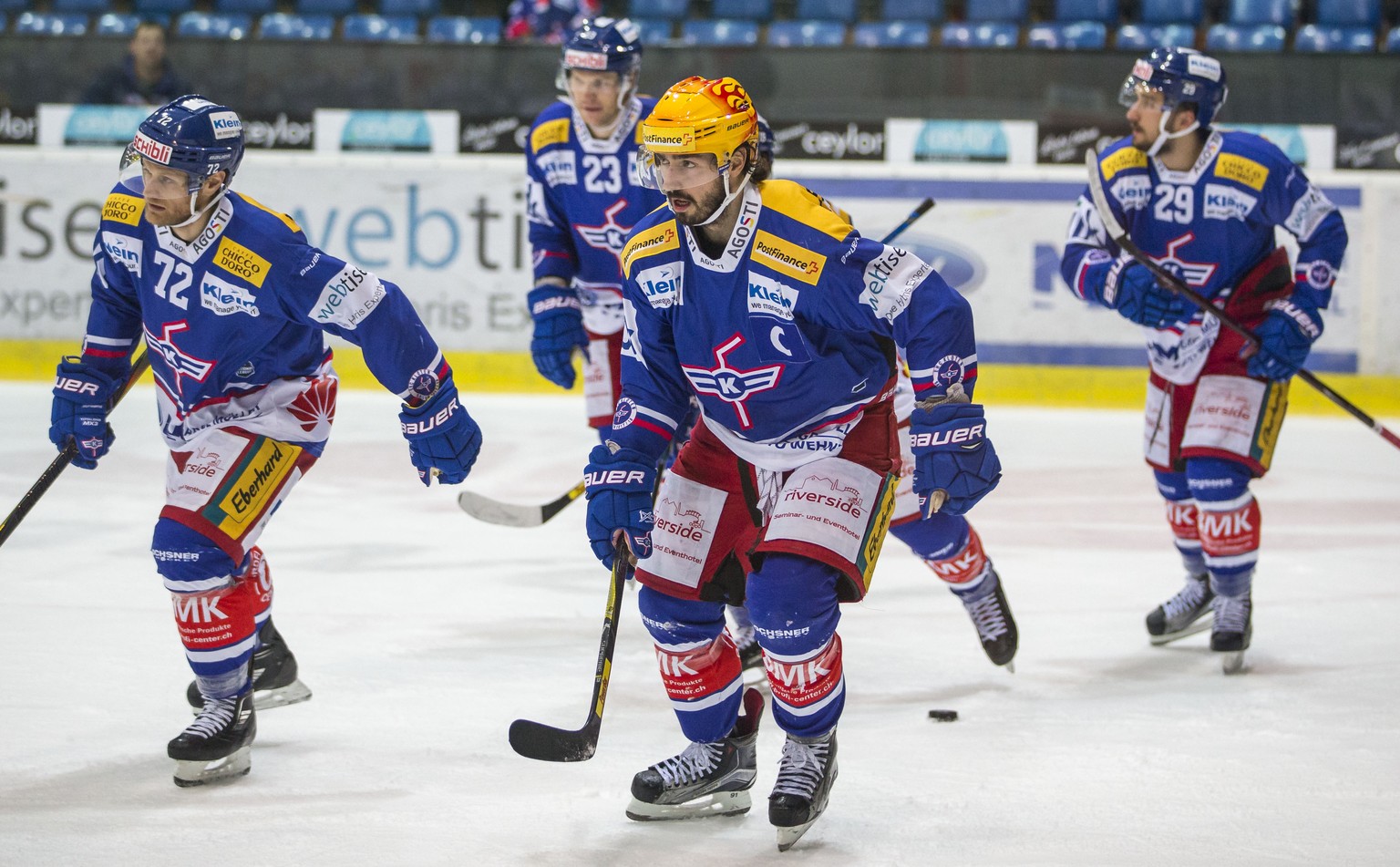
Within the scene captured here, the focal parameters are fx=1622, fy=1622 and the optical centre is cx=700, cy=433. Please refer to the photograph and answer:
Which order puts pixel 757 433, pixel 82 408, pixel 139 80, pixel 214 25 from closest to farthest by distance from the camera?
pixel 757 433
pixel 82 408
pixel 139 80
pixel 214 25

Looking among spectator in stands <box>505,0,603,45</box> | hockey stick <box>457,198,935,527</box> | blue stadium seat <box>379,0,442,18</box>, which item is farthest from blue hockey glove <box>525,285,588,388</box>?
blue stadium seat <box>379,0,442,18</box>

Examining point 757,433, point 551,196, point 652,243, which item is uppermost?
point 652,243

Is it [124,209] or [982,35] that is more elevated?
[982,35]

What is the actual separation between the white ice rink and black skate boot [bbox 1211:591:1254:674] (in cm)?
6

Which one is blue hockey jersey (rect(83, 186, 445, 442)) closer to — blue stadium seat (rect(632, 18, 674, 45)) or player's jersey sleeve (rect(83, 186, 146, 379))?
player's jersey sleeve (rect(83, 186, 146, 379))

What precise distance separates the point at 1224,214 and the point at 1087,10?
6.73 metres

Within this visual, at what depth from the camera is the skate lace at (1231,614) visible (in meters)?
4.12

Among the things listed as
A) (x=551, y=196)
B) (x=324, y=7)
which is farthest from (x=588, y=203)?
(x=324, y=7)

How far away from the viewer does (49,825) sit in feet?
9.37

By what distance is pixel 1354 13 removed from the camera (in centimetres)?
1008

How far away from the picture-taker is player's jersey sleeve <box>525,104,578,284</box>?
15.4ft

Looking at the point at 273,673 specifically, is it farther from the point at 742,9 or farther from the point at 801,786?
the point at 742,9

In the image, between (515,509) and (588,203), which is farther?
(588,203)

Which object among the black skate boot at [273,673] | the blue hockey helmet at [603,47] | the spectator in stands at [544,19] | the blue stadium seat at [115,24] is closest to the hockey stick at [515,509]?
the black skate boot at [273,673]
